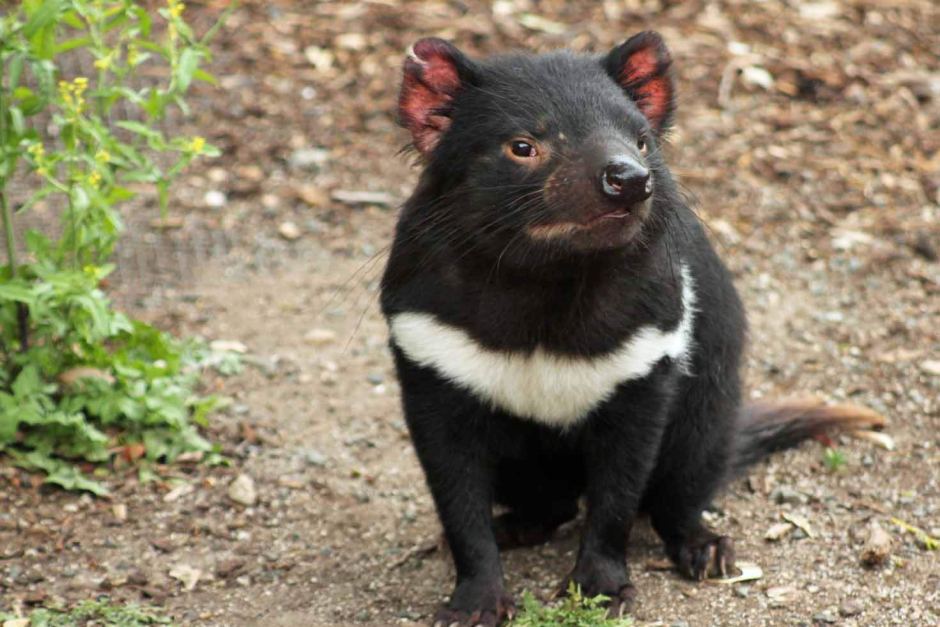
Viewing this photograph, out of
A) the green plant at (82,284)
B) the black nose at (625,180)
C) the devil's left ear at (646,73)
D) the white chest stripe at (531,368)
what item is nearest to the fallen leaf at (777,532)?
the white chest stripe at (531,368)

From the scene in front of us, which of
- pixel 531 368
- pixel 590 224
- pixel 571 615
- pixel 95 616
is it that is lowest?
pixel 95 616

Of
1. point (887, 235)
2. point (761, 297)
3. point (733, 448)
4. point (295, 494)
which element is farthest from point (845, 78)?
point (295, 494)

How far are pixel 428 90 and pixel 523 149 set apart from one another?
0.33 metres

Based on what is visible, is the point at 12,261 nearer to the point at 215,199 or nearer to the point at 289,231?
the point at 289,231

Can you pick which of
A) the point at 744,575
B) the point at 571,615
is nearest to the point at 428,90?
the point at 571,615

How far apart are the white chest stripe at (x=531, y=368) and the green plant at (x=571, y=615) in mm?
442

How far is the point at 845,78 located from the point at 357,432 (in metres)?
3.32

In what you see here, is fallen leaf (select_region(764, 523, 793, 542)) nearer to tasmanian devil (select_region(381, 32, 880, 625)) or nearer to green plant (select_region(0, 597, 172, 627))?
tasmanian devil (select_region(381, 32, 880, 625))

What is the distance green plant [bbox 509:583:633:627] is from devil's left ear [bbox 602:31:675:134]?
1168mm

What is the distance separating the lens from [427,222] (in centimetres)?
312

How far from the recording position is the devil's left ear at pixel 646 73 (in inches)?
126

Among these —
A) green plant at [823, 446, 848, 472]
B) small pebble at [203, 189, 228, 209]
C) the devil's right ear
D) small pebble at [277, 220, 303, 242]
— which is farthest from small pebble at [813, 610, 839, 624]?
small pebble at [203, 189, 228, 209]

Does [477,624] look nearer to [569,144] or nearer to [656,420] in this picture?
[656,420]

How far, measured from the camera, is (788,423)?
412cm
